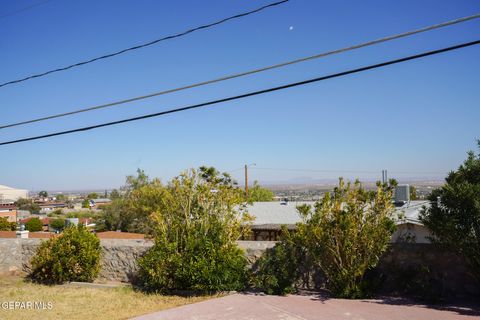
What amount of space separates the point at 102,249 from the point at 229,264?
14.2 ft

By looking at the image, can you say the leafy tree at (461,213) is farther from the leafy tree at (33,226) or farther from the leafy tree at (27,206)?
the leafy tree at (27,206)

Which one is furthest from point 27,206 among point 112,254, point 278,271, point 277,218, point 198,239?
point 278,271

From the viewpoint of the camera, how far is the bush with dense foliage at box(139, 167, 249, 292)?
939 cm

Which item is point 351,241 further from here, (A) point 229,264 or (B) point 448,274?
(A) point 229,264

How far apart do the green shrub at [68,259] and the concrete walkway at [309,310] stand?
4.01 metres

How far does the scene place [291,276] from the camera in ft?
30.6

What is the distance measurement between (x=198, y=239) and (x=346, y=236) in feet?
11.6

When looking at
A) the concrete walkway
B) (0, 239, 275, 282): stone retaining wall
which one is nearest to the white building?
(0, 239, 275, 282): stone retaining wall

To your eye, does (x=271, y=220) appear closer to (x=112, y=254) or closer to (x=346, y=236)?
(x=112, y=254)

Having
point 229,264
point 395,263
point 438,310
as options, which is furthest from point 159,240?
point 438,310

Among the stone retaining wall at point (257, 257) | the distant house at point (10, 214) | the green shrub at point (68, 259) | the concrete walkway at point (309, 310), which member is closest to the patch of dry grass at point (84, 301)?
the green shrub at point (68, 259)

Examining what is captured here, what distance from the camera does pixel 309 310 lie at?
7.88 meters

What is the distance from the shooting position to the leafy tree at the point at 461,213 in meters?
7.34

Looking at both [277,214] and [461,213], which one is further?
[277,214]
